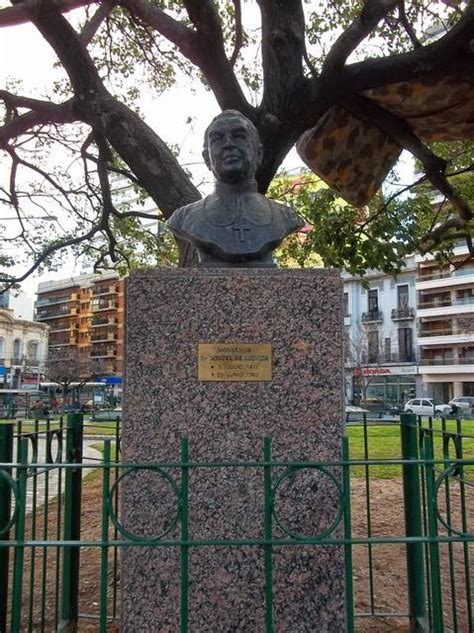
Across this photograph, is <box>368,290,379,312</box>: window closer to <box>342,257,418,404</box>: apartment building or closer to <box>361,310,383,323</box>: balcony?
<box>342,257,418,404</box>: apartment building

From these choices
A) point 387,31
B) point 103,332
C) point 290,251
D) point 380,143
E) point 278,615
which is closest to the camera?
point 278,615

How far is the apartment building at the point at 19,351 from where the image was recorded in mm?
67125

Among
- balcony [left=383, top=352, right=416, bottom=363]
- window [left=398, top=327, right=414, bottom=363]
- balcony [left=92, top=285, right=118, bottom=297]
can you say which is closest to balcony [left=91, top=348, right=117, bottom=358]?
balcony [left=92, top=285, right=118, bottom=297]

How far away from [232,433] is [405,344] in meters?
47.2

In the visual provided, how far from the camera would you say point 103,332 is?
7856cm

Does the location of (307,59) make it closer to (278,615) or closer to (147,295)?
(147,295)

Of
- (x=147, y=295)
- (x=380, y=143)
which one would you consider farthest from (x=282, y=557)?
(x=380, y=143)

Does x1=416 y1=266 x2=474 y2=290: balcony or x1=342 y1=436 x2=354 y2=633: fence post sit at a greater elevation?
x1=416 y1=266 x2=474 y2=290: balcony

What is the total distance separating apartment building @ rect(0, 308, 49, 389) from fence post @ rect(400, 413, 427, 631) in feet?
217

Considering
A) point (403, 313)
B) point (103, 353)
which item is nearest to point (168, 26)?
point (403, 313)

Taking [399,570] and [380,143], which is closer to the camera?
[399,570]

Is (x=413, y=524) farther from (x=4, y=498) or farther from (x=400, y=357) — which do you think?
(x=400, y=357)

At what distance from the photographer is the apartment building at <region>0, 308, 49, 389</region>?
6712cm

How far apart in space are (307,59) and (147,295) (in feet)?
17.3
